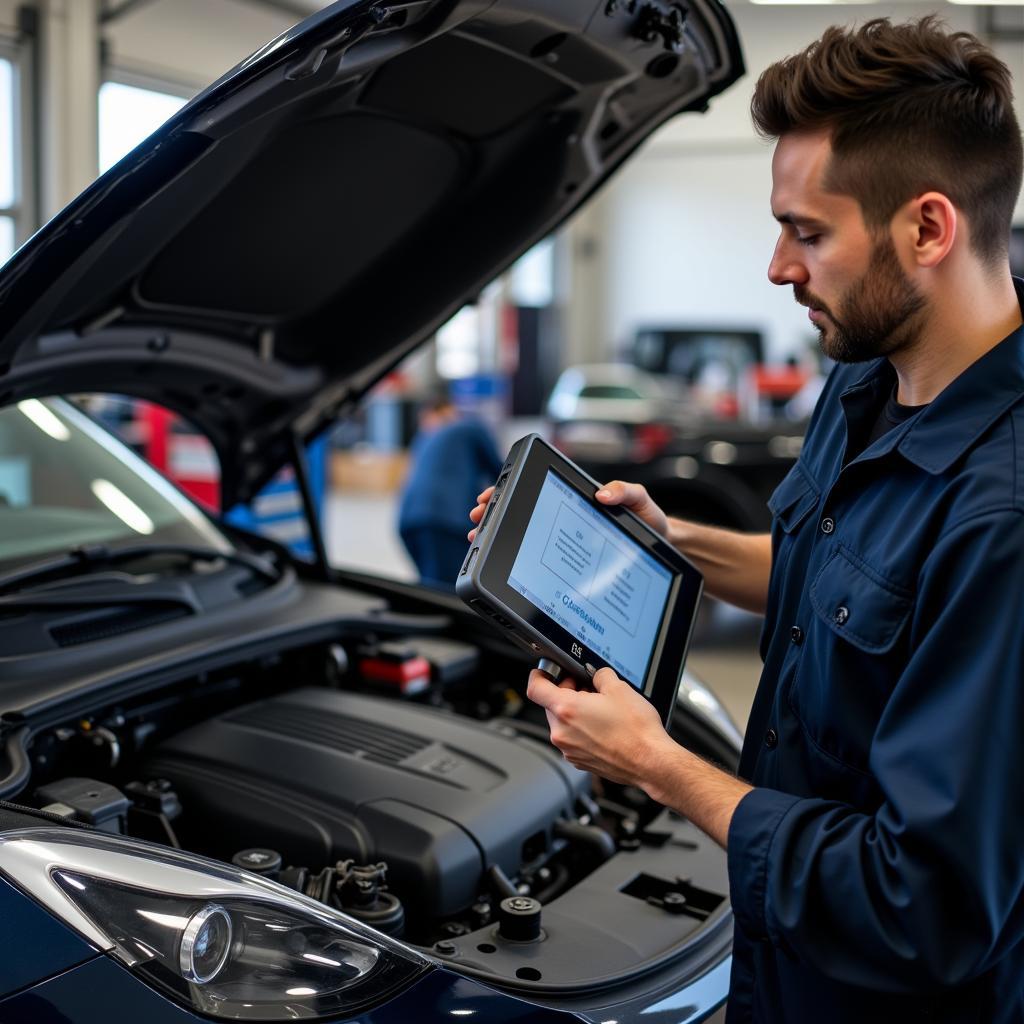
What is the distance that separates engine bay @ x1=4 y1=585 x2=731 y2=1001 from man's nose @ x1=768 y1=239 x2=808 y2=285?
90 centimetres

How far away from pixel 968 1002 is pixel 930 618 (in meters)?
0.41

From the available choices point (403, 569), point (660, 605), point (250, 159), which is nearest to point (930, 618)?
point (660, 605)

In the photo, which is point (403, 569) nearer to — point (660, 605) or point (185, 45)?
point (185, 45)

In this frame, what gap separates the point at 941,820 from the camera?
1055mm

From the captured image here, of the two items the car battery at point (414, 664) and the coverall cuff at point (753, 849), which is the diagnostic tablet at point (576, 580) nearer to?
the coverall cuff at point (753, 849)

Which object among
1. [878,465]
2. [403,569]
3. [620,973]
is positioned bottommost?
[403,569]

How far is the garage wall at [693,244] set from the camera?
18.0 meters

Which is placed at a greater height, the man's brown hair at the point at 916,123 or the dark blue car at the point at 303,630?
the man's brown hair at the point at 916,123

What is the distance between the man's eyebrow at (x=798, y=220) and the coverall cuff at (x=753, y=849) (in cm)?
59

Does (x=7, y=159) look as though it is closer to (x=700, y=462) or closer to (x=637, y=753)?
(x=700, y=462)

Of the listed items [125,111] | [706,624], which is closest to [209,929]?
[706,624]

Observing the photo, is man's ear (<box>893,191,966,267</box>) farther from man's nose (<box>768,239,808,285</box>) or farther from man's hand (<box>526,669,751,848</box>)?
man's hand (<box>526,669,751,848</box>)

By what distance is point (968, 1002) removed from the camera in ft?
3.97

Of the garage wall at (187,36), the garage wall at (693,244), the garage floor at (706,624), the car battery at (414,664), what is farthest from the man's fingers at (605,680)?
the garage wall at (693,244)
